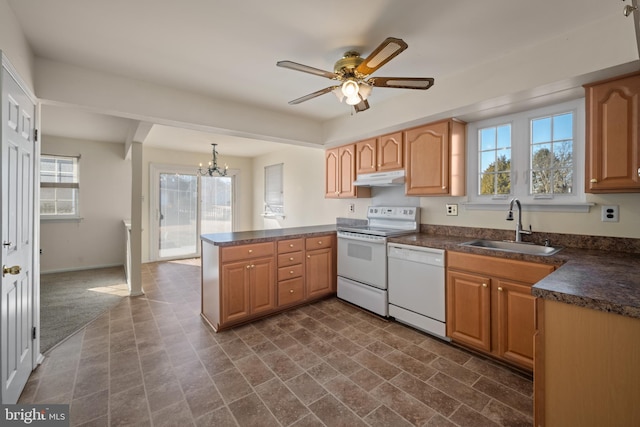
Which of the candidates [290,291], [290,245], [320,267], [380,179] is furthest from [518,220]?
[290,291]

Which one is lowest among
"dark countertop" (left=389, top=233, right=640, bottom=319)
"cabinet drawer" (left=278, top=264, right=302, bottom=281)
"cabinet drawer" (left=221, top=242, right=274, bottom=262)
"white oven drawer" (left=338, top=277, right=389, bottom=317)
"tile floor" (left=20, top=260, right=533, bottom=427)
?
"tile floor" (left=20, top=260, right=533, bottom=427)

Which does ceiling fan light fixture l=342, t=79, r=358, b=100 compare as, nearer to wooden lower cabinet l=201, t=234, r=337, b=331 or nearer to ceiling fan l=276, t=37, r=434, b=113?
ceiling fan l=276, t=37, r=434, b=113

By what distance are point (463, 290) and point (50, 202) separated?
260 inches

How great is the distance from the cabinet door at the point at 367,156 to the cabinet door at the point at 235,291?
181 cm

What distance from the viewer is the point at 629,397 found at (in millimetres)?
1020

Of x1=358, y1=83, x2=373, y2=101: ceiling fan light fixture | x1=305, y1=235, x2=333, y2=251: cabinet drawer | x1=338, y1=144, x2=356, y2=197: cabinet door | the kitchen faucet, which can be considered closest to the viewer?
x1=358, y1=83, x2=373, y2=101: ceiling fan light fixture

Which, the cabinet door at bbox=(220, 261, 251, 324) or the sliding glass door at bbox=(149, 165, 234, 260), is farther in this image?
the sliding glass door at bbox=(149, 165, 234, 260)

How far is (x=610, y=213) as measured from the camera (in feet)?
6.84

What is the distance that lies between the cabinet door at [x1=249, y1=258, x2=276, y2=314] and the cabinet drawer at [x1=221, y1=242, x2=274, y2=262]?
7 cm

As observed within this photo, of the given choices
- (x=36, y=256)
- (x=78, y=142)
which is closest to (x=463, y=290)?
(x=36, y=256)

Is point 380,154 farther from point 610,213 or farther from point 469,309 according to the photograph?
point 610,213

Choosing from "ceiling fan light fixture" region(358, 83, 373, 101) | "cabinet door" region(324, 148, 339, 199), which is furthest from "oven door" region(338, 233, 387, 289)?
"ceiling fan light fixture" region(358, 83, 373, 101)

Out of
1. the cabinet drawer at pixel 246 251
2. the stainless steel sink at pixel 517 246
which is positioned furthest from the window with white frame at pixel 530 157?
the cabinet drawer at pixel 246 251

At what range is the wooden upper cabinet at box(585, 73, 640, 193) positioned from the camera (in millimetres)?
1759
